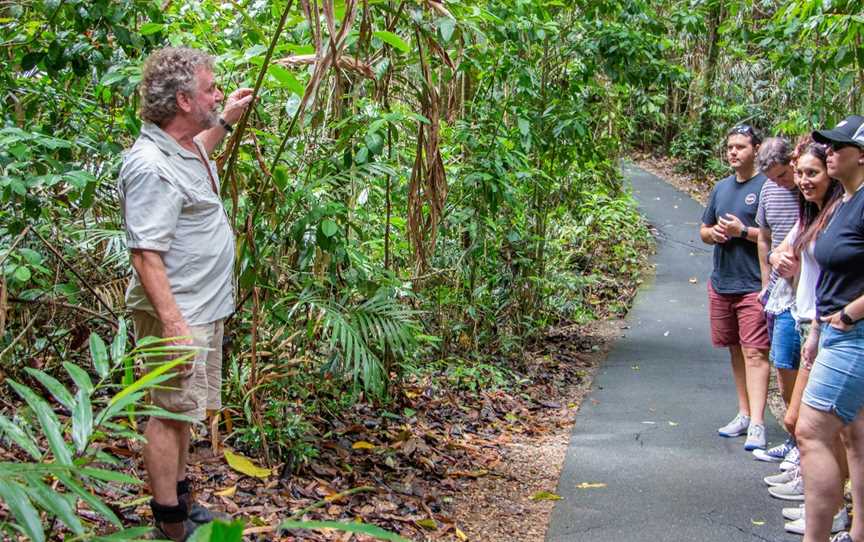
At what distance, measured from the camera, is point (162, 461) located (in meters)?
3.65

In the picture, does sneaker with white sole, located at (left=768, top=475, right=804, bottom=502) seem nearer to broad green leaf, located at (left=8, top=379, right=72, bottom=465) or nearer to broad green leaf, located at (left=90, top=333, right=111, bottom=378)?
broad green leaf, located at (left=90, top=333, right=111, bottom=378)

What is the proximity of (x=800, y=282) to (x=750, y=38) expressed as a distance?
239 inches

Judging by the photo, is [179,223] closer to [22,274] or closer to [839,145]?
[22,274]

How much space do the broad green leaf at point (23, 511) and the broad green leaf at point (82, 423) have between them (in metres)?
0.49

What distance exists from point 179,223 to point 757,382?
4.03 m

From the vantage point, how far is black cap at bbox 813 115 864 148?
4.05m

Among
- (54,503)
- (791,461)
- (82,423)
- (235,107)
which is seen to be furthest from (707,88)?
(54,503)

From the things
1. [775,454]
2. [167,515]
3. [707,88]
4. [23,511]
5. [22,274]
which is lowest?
[775,454]

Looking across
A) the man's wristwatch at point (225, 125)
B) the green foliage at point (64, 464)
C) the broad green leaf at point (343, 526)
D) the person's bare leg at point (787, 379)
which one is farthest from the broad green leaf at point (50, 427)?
the person's bare leg at point (787, 379)

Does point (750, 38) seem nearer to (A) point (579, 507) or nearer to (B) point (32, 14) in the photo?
(A) point (579, 507)

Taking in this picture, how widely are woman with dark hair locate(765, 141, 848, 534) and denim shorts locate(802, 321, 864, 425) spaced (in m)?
Answer: 0.43

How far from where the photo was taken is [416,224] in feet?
19.0

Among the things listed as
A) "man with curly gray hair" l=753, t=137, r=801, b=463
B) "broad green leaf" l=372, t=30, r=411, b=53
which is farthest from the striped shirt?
"broad green leaf" l=372, t=30, r=411, b=53

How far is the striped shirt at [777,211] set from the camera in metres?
5.61
